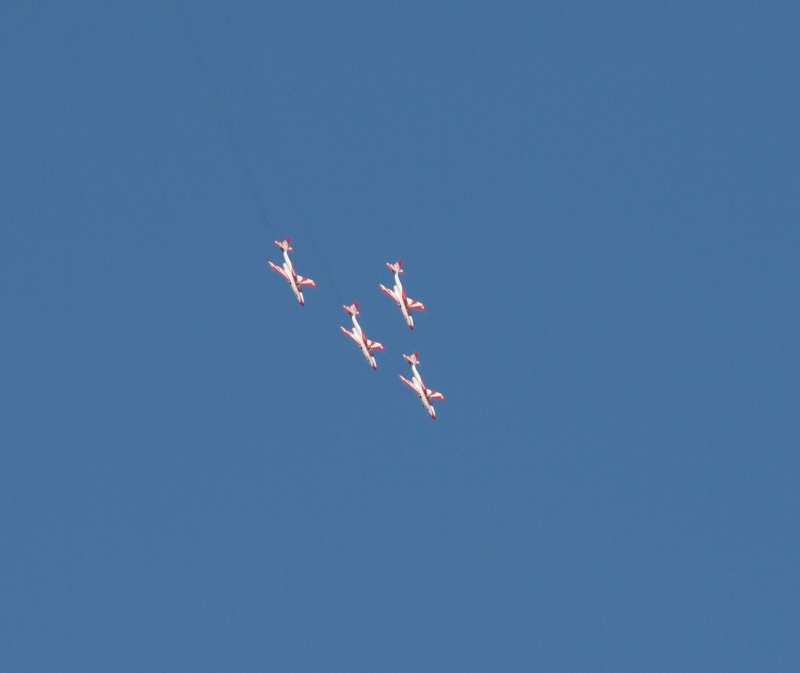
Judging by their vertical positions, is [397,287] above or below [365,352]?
above

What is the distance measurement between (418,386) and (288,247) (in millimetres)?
11154

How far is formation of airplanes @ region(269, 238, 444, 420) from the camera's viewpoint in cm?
7850

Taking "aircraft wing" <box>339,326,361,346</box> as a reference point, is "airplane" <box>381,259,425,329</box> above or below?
above

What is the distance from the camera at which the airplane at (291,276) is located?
79.5 metres

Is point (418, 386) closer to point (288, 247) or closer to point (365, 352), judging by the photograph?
point (365, 352)

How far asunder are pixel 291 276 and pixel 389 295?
5901 mm

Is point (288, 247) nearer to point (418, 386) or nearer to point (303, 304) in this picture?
point (303, 304)

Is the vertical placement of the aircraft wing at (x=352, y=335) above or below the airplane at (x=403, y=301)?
below

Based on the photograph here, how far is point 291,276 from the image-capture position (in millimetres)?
79688

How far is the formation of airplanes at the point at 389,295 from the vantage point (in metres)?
78.5

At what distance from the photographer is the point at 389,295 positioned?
80938 mm

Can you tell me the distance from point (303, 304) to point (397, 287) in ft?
19.2

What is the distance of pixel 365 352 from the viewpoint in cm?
7838

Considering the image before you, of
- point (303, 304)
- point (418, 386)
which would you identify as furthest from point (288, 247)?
point (418, 386)
